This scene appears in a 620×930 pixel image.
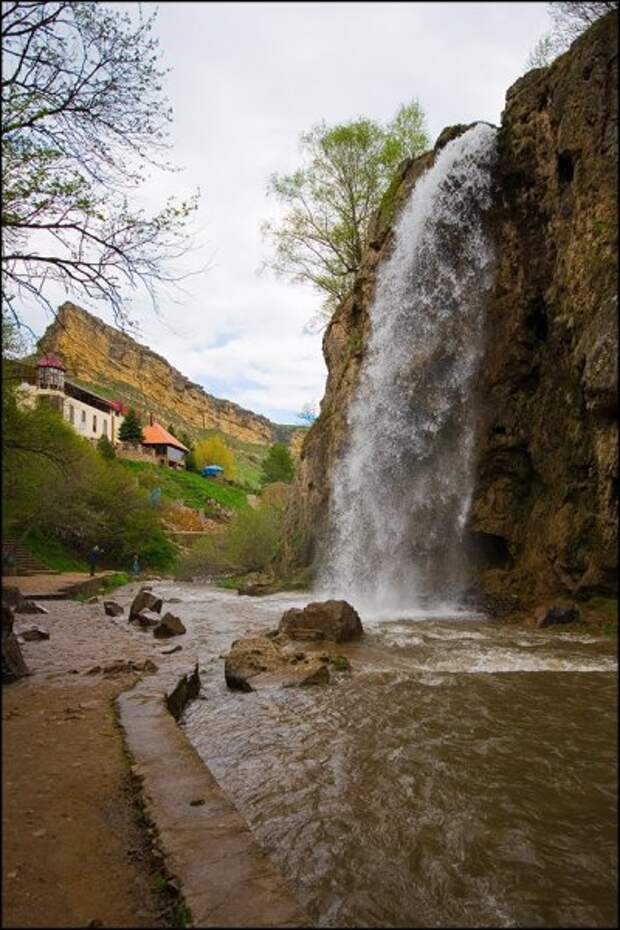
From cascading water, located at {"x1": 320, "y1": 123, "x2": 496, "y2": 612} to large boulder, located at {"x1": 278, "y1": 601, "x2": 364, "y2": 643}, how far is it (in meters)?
5.80

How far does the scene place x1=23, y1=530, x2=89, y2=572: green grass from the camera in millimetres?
34062

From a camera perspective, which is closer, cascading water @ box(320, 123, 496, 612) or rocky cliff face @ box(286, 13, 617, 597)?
rocky cliff face @ box(286, 13, 617, 597)

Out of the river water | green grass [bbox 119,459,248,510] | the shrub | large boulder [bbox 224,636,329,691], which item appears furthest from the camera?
green grass [bbox 119,459,248,510]

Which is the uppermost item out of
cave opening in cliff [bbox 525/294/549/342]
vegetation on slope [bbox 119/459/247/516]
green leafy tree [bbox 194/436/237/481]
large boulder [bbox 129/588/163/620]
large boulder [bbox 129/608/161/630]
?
green leafy tree [bbox 194/436/237/481]

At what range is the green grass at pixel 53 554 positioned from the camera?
112 feet

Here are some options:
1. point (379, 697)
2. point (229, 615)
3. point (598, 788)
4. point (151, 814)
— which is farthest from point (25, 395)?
point (598, 788)

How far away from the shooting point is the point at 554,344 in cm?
1647

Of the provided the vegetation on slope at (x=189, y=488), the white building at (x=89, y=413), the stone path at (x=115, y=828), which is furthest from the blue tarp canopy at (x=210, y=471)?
the stone path at (x=115, y=828)

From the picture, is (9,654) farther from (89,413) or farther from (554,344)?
(89,413)

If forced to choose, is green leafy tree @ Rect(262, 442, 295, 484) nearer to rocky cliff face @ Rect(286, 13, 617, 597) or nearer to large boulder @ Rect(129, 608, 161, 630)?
rocky cliff face @ Rect(286, 13, 617, 597)

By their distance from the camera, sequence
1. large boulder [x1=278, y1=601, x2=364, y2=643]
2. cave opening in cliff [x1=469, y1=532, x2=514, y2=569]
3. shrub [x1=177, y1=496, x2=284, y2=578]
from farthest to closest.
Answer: shrub [x1=177, y1=496, x2=284, y2=578], cave opening in cliff [x1=469, y1=532, x2=514, y2=569], large boulder [x1=278, y1=601, x2=364, y2=643]

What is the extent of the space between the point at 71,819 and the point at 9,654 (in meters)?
4.36

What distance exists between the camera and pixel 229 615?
651 inches

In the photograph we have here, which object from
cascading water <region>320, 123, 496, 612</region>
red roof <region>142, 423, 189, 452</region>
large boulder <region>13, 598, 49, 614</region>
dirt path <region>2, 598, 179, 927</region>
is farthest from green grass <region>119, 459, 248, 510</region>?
dirt path <region>2, 598, 179, 927</region>
